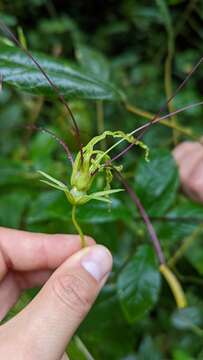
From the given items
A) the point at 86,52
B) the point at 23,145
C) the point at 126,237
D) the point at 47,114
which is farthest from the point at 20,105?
the point at 126,237

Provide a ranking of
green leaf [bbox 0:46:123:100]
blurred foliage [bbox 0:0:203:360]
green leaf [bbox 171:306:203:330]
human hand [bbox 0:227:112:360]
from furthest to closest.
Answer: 1. green leaf [bbox 171:306:203:330]
2. blurred foliage [bbox 0:0:203:360]
3. green leaf [bbox 0:46:123:100]
4. human hand [bbox 0:227:112:360]

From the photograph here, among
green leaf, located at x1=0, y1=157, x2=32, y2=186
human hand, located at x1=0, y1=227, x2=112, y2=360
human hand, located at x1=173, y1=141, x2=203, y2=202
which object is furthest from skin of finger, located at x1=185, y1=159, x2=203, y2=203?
human hand, located at x1=0, y1=227, x2=112, y2=360

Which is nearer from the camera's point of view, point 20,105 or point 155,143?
point 155,143

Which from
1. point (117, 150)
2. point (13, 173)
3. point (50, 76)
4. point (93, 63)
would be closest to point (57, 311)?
point (50, 76)

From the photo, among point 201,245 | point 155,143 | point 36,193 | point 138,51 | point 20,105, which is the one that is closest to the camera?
point 36,193

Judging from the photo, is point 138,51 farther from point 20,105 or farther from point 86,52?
point 86,52

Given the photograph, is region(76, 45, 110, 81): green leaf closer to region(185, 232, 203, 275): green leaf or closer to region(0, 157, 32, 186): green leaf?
region(0, 157, 32, 186): green leaf

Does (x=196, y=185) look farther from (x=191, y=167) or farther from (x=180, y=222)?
(x=180, y=222)
